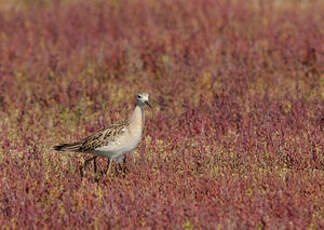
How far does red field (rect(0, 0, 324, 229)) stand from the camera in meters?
5.14

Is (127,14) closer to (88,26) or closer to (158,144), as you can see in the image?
(88,26)

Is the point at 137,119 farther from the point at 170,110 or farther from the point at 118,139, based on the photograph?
the point at 170,110

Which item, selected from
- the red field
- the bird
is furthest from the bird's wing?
the red field

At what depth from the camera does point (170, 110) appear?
868 cm

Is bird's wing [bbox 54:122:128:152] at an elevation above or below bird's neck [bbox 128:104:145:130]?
below

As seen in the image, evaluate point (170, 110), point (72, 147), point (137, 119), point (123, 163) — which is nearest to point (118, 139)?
point (137, 119)

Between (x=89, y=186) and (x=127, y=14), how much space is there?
7.57 meters

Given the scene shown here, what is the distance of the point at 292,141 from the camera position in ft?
22.4

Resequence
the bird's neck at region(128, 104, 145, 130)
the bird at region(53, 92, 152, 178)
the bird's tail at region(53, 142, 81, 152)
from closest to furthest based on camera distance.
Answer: the bird at region(53, 92, 152, 178) < the bird's neck at region(128, 104, 145, 130) < the bird's tail at region(53, 142, 81, 152)

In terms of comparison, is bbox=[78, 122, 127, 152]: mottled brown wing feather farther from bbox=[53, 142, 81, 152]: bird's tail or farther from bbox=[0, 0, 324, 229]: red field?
bbox=[0, 0, 324, 229]: red field

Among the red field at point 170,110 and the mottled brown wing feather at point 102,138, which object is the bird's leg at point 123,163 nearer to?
the red field at point 170,110

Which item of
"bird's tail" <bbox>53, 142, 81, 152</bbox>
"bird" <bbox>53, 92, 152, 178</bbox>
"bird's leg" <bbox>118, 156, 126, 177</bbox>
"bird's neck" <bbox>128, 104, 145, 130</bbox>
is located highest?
"bird's neck" <bbox>128, 104, 145, 130</bbox>

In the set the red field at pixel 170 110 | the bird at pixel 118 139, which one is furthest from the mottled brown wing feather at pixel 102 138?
the red field at pixel 170 110

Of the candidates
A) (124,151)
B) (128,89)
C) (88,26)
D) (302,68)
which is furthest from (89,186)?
(88,26)
